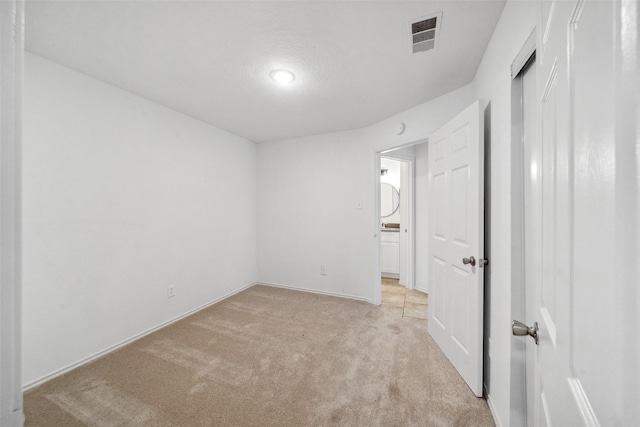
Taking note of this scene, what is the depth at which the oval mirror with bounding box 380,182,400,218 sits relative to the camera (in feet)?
16.7

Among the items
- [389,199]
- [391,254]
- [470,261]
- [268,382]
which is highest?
[389,199]

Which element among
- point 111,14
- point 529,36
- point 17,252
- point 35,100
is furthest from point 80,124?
point 529,36

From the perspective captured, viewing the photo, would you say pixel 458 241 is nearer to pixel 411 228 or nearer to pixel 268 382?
pixel 268 382

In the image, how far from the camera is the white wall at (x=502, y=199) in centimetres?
129

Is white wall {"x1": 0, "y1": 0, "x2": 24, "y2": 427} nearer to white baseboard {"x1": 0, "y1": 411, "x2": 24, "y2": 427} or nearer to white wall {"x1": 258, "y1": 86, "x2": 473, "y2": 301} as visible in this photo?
white baseboard {"x1": 0, "y1": 411, "x2": 24, "y2": 427}

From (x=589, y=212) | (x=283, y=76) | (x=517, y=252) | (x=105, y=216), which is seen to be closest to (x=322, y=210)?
(x=283, y=76)

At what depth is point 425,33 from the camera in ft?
5.18

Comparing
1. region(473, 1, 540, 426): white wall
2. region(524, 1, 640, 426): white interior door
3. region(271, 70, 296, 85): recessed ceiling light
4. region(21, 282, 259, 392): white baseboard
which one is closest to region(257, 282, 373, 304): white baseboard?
region(21, 282, 259, 392): white baseboard

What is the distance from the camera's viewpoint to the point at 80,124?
6.61ft

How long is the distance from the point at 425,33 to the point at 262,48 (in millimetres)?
1095

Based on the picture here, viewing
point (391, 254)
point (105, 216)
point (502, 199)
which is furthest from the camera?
point (391, 254)

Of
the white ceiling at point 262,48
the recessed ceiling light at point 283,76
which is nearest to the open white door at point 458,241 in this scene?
the white ceiling at point 262,48

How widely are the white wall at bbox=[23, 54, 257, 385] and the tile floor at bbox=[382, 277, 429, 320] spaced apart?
94.0 inches

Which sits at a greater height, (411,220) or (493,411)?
(411,220)
